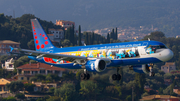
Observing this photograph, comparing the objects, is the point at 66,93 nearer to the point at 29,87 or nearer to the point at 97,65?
the point at 29,87

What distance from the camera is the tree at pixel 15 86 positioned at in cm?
13725

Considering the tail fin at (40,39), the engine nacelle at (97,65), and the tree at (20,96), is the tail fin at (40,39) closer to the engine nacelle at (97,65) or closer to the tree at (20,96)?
the engine nacelle at (97,65)

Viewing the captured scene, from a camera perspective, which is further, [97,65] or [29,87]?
[29,87]

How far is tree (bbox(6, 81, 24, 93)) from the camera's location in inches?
5404

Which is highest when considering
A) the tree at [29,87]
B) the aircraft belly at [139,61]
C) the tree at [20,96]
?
the aircraft belly at [139,61]

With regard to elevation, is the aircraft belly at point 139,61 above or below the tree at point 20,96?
above

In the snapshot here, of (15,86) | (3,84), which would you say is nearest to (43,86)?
(15,86)

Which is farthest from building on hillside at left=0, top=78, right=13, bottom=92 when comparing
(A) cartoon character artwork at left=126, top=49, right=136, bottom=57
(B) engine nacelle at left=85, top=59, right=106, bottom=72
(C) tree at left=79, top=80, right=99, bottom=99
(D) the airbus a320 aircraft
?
(A) cartoon character artwork at left=126, top=49, right=136, bottom=57

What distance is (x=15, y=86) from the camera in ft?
451

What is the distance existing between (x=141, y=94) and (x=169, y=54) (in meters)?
114

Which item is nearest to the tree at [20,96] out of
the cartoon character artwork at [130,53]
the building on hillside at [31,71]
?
the building on hillside at [31,71]

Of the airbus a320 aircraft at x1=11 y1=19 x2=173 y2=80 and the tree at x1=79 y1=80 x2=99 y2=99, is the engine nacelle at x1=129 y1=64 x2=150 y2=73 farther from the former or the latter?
the tree at x1=79 y1=80 x2=99 y2=99

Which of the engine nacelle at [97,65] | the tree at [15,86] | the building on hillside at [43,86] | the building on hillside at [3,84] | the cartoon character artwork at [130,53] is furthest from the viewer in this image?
the building on hillside at [3,84]

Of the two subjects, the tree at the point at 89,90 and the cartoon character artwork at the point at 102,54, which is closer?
the cartoon character artwork at the point at 102,54
